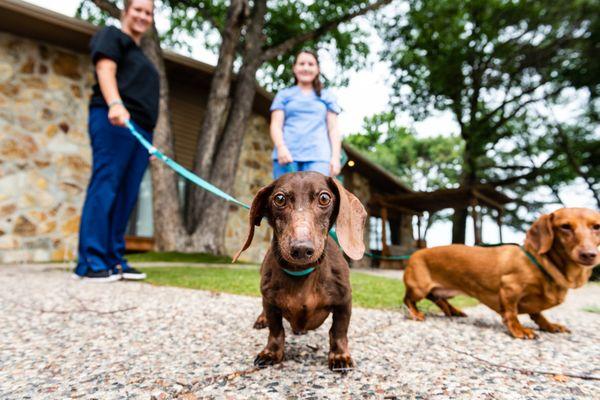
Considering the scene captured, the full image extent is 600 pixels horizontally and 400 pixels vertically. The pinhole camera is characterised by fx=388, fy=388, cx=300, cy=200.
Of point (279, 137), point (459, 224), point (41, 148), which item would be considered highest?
point (41, 148)

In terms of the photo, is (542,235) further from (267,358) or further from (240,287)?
(240,287)

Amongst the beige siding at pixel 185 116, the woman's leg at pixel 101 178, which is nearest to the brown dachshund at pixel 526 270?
the woman's leg at pixel 101 178

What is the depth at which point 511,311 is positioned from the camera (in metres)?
2.25

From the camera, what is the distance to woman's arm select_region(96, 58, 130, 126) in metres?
3.01

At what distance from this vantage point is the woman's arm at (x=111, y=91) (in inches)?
118

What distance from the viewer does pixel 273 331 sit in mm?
1564

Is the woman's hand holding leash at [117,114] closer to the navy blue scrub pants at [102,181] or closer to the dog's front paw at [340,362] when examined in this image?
the navy blue scrub pants at [102,181]

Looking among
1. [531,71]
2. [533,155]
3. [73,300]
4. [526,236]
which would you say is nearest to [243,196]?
[73,300]

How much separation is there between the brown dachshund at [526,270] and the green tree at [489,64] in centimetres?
897

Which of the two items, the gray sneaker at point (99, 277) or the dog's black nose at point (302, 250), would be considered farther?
the gray sneaker at point (99, 277)

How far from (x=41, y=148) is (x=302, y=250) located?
6236 millimetres

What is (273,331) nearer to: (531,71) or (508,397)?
(508,397)

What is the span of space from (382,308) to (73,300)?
219cm

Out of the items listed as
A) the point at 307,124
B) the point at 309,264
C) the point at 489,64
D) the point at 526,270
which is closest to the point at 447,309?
the point at 526,270
